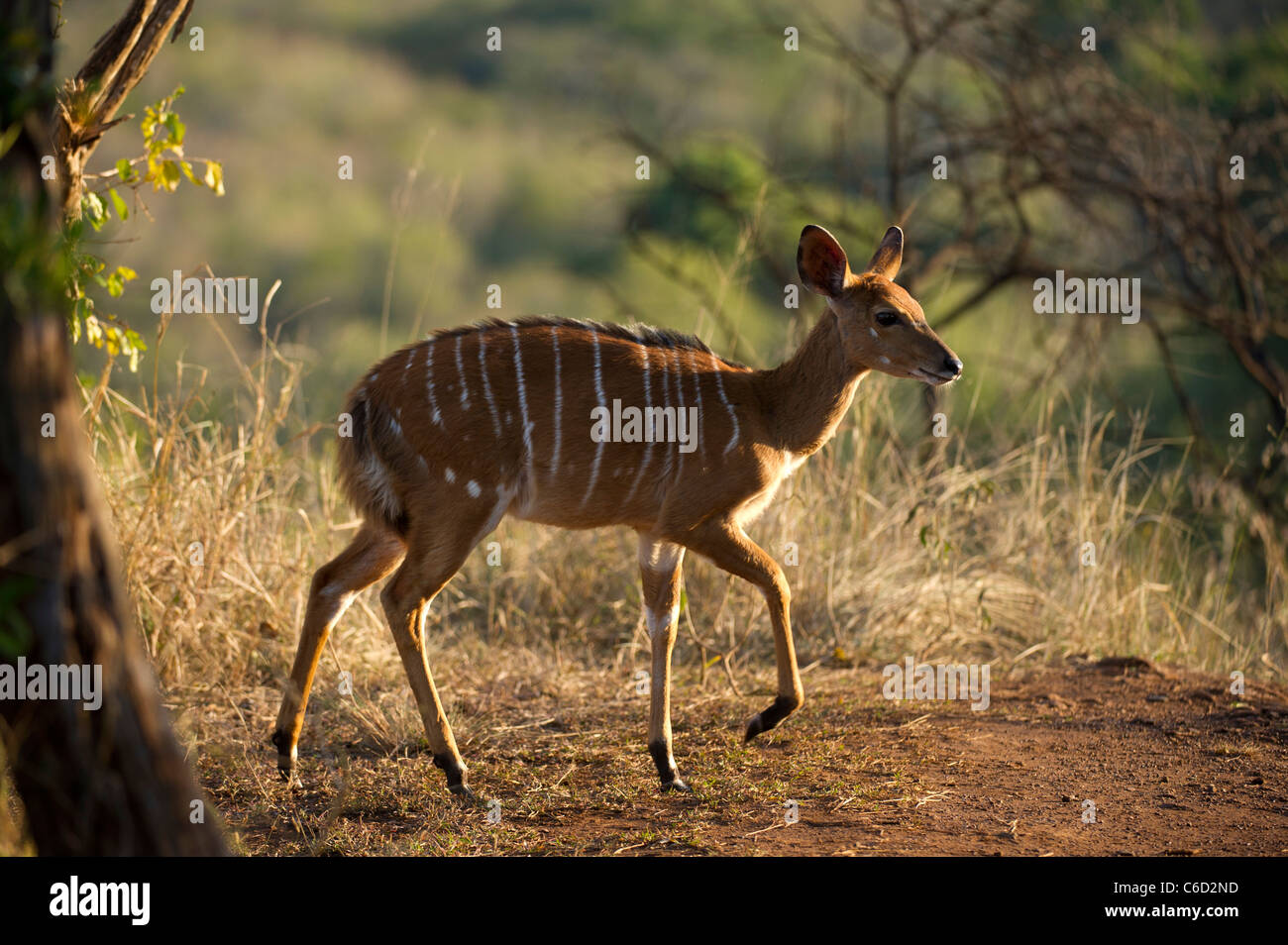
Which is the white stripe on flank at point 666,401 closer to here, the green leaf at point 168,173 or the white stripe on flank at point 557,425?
the white stripe on flank at point 557,425

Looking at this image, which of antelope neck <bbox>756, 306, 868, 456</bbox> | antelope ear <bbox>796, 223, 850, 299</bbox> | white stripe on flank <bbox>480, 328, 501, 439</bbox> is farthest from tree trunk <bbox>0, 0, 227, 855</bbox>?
antelope ear <bbox>796, 223, 850, 299</bbox>

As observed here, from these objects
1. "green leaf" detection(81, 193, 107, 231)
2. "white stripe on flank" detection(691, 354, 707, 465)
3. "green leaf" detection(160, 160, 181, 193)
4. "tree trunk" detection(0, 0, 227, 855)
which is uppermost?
"green leaf" detection(160, 160, 181, 193)

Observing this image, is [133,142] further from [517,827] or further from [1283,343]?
[517,827]

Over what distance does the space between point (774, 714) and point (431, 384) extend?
1.73 m

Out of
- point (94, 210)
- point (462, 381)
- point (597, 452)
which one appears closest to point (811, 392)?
point (597, 452)

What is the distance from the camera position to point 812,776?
15.5ft

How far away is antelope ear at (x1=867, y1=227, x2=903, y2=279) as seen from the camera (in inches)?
217

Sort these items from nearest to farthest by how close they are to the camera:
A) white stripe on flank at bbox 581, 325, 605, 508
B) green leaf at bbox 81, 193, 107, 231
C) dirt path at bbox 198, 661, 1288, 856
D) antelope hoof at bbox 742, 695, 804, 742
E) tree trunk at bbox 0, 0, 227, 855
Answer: tree trunk at bbox 0, 0, 227, 855, dirt path at bbox 198, 661, 1288, 856, green leaf at bbox 81, 193, 107, 231, antelope hoof at bbox 742, 695, 804, 742, white stripe on flank at bbox 581, 325, 605, 508

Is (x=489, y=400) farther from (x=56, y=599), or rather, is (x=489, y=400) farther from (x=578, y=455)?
(x=56, y=599)

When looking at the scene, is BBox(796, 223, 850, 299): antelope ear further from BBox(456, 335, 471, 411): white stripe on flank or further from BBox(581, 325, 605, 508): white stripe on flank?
BBox(456, 335, 471, 411): white stripe on flank

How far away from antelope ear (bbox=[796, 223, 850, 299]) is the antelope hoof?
1.62 m

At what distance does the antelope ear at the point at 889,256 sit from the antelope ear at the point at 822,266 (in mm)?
288

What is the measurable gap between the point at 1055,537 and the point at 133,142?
17.5 meters
